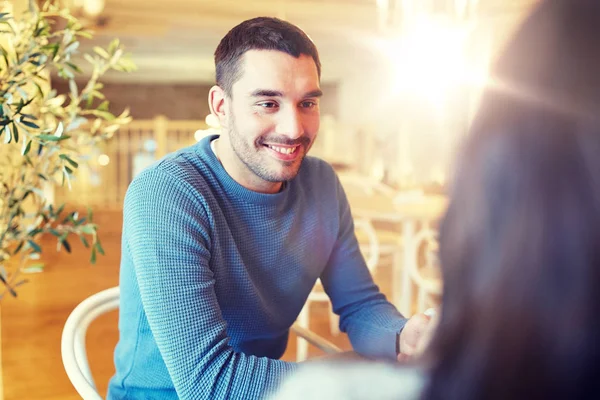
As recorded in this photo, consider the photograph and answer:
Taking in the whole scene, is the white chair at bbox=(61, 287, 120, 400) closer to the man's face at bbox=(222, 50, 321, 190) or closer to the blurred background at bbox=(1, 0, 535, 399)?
the man's face at bbox=(222, 50, 321, 190)

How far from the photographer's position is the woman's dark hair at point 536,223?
39cm

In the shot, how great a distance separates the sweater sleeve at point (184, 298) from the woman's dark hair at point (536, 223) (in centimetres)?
57

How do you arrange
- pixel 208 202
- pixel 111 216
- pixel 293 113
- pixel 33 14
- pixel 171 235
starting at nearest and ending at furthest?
1. pixel 171 235
2. pixel 208 202
3. pixel 293 113
4. pixel 33 14
5. pixel 111 216

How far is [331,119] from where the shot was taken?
302 inches

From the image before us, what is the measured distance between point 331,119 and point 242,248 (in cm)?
660

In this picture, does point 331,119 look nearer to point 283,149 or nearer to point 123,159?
point 123,159

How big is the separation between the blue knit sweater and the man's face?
A: 5 cm

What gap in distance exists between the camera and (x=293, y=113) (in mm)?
1216

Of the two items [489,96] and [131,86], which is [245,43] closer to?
[489,96]

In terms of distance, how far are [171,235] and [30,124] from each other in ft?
1.97

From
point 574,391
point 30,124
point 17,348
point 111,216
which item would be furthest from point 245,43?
point 111,216

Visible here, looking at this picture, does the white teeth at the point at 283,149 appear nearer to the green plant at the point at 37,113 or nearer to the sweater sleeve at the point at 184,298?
the sweater sleeve at the point at 184,298

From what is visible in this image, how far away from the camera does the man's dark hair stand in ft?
3.89

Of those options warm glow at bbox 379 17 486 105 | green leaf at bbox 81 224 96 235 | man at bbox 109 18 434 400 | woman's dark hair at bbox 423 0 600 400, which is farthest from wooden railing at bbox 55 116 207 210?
woman's dark hair at bbox 423 0 600 400
